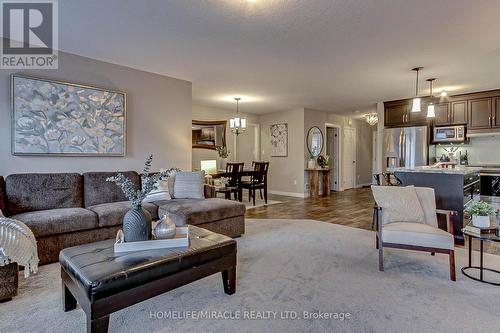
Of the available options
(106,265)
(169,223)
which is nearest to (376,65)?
(169,223)

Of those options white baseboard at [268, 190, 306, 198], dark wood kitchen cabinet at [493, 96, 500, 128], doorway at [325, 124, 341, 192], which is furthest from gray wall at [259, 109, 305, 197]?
dark wood kitchen cabinet at [493, 96, 500, 128]

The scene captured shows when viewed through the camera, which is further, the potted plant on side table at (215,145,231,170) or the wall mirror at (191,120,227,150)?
the potted plant on side table at (215,145,231,170)

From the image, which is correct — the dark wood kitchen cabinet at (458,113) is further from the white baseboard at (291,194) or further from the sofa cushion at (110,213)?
the sofa cushion at (110,213)

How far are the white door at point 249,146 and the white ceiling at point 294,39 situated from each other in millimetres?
3221

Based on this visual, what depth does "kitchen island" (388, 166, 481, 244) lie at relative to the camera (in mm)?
3611

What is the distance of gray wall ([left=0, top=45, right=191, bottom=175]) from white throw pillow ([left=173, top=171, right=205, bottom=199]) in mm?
710

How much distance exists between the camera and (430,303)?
6.76 feet

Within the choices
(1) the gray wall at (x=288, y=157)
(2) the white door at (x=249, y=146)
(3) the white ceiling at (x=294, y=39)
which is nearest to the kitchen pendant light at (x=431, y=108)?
(3) the white ceiling at (x=294, y=39)

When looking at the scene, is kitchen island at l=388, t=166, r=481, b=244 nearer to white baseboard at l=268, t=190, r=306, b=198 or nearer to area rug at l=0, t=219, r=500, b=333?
area rug at l=0, t=219, r=500, b=333

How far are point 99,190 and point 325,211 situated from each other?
403cm

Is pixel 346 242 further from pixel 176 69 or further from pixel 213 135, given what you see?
pixel 213 135

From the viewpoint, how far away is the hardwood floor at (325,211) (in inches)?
189

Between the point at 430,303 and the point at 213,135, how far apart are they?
5.99m

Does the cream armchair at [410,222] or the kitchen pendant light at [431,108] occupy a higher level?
the kitchen pendant light at [431,108]
